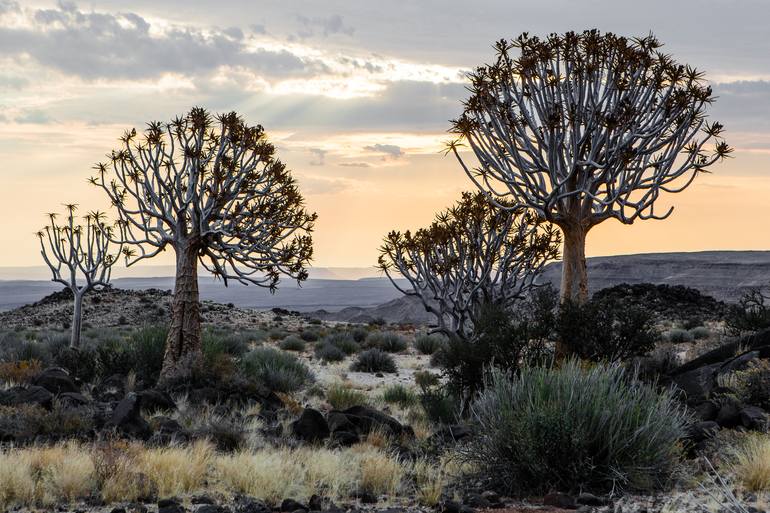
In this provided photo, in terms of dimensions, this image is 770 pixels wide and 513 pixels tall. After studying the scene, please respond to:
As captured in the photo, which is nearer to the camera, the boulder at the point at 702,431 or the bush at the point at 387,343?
the boulder at the point at 702,431

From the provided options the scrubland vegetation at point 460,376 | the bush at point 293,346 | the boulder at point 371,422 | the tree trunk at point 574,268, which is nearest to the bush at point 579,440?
the scrubland vegetation at point 460,376

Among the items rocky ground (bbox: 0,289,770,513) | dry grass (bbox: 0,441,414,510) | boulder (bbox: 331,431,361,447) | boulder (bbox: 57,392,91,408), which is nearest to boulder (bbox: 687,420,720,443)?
rocky ground (bbox: 0,289,770,513)

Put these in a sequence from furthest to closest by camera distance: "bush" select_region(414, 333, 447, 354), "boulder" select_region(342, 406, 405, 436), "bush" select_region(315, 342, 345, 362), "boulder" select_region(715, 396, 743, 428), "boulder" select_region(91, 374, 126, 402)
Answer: "bush" select_region(414, 333, 447, 354) < "bush" select_region(315, 342, 345, 362) < "boulder" select_region(91, 374, 126, 402) < "boulder" select_region(342, 406, 405, 436) < "boulder" select_region(715, 396, 743, 428)

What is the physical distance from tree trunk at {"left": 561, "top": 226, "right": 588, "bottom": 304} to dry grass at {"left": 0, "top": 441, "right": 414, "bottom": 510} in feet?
21.2

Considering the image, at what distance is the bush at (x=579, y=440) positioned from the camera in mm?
8094

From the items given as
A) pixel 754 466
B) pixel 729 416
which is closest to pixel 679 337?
pixel 729 416

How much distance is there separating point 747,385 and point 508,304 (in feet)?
25.1

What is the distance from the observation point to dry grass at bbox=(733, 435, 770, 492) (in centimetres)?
814

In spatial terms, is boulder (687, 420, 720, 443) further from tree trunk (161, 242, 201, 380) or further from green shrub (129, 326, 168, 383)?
green shrub (129, 326, 168, 383)

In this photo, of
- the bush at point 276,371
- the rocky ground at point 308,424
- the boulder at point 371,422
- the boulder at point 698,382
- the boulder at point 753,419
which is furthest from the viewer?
the bush at point 276,371

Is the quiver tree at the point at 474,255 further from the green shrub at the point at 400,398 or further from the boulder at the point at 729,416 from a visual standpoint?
the boulder at the point at 729,416

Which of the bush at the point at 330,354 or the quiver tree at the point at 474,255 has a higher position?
the quiver tree at the point at 474,255

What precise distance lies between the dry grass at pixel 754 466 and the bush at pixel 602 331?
505cm

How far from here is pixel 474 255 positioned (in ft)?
62.4
